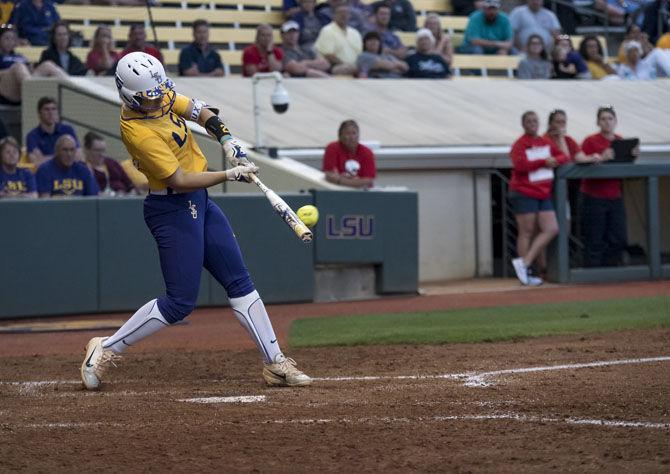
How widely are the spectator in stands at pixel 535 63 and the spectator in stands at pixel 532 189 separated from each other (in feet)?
15.6

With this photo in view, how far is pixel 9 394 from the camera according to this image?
745 centimetres

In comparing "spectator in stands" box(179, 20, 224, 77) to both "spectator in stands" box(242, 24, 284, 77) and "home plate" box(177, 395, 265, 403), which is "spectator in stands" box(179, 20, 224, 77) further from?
"home plate" box(177, 395, 265, 403)

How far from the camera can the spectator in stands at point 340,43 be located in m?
17.6

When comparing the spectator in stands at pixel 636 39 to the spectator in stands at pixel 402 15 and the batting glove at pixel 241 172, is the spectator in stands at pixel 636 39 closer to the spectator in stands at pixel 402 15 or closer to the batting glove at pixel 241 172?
the spectator in stands at pixel 402 15

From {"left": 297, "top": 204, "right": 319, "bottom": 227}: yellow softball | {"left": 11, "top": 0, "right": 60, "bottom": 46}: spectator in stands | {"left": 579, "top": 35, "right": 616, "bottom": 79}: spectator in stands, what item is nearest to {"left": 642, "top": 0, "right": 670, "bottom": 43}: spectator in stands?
{"left": 579, "top": 35, "right": 616, "bottom": 79}: spectator in stands

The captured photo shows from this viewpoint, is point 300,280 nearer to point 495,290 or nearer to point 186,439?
point 495,290

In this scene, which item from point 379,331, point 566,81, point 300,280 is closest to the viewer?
point 379,331

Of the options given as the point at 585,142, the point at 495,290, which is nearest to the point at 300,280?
the point at 495,290

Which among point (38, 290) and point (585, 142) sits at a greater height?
point (585, 142)

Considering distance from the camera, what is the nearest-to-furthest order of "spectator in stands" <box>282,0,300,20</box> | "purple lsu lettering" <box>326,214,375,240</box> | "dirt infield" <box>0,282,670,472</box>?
"dirt infield" <box>0,282,670,472</box>, "purple lsu lettering" <box>326,214,375,240</box>, "spectator in stands" <box>282,0,300,20</box>

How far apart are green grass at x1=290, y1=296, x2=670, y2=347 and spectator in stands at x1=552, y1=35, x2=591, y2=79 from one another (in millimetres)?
7671

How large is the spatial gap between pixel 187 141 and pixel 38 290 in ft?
17.1

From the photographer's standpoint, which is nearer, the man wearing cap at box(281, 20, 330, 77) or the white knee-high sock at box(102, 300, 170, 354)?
the white knee-high sock at box(102, 300, 170, 354)

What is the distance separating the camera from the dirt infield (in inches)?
207
